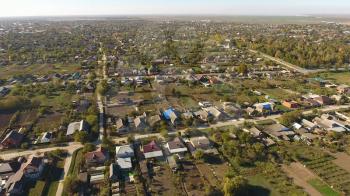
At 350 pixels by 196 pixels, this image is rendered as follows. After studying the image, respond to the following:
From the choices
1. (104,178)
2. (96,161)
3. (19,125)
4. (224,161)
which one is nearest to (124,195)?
(104,178)

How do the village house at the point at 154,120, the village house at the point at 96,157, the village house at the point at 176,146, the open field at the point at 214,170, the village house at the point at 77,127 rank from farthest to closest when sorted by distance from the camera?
the village house at the point at 154,120
the village house at the point at 77,127
the village house at the point at 176,146
the village house at the point at 96,157
the open field at the point at 214,170

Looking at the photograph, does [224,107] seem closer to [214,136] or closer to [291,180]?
[214,136]

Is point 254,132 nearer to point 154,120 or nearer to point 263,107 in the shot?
point 263,107

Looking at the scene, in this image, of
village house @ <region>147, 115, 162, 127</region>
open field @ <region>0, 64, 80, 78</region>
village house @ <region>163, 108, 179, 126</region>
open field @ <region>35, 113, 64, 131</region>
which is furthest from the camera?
open field @ <region>0, 64, 80, 78</region>

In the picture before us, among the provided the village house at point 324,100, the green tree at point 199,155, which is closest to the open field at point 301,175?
the green tree at point 199,155

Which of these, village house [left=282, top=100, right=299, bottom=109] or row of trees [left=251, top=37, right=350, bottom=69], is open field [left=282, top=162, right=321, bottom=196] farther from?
row of trees [left=251, top=37, right=350, bottom=69]

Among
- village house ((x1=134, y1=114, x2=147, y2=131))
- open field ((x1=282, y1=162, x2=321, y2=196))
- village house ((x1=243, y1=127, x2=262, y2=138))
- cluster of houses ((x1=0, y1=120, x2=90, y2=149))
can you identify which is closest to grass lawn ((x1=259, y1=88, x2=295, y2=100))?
village house ((x1=243, y1=127, x2=262, y2=138))

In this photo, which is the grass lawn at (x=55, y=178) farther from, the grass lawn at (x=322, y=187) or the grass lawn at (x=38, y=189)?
the grass lawn at (x=322, y=187)
